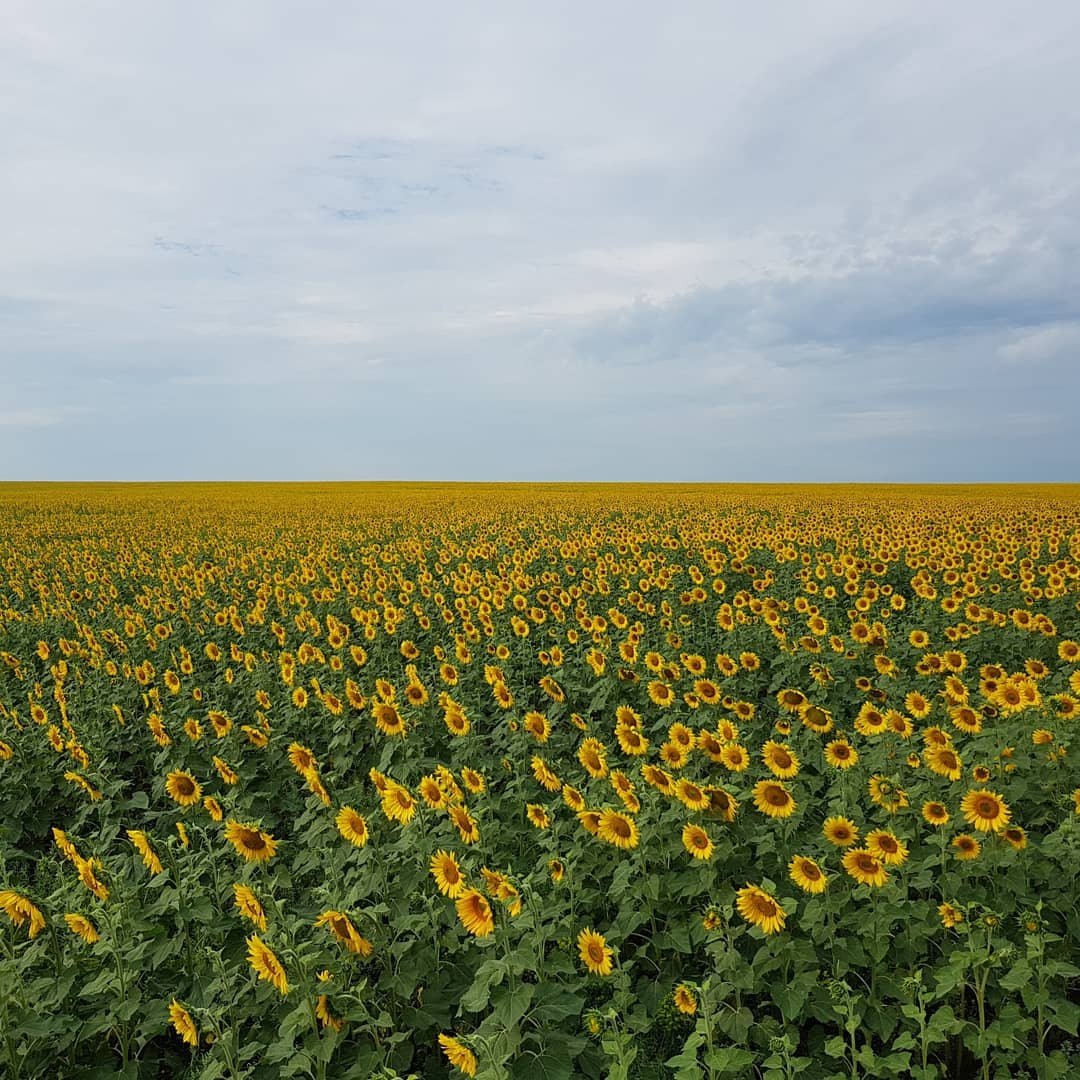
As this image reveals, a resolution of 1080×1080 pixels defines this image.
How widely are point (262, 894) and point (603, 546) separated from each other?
42.9 feet

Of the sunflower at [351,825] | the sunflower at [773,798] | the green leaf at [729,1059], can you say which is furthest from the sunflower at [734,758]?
the sunflower at [351,825]

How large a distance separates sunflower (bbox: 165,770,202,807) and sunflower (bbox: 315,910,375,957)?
225 cm

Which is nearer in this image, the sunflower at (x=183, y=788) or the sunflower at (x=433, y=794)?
the sunflower at (x=433, y=794)

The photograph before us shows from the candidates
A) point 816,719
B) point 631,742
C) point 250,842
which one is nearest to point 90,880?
point 250,842

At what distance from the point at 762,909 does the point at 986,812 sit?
149 centimetres

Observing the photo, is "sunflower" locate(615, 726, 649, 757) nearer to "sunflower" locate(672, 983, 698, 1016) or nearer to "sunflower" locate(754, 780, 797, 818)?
"sunflower" locate(754, 780, 797, 818)

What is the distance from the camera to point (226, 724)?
255 inches

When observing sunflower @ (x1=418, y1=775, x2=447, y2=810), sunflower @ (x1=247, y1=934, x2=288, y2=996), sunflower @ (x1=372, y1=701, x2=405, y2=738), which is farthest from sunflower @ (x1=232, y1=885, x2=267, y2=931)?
sunflower @ (x1=372, y1=701, x2=405, y2=738)

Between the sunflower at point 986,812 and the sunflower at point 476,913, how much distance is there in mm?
2534

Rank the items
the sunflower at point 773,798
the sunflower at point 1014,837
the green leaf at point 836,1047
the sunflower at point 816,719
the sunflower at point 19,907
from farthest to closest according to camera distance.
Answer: the sunflower at point 816,719, the sunflower at point 773,798, the sunflower at point 1014,837, the sunflower at point 19,907, the green leaf at point 836,1047

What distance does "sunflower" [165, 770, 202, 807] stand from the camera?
5.04m

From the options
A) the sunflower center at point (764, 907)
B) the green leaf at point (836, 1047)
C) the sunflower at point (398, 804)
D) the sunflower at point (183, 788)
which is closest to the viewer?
the green leaf at point (836, 1047)

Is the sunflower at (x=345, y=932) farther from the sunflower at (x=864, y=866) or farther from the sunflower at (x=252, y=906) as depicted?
the sunflower at (x=864, y=866)

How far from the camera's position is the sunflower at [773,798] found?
409 cm
